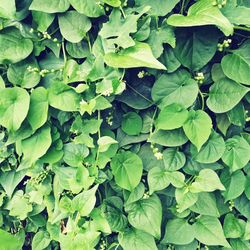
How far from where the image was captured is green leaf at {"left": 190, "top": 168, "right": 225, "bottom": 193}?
109 centimetres

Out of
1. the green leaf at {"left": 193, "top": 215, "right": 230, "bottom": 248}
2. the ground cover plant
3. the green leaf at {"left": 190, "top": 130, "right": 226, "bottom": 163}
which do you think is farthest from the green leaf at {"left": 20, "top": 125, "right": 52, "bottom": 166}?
the green leaf at {"left": 193, "top": 215, "right": 230, "bottom": 248}

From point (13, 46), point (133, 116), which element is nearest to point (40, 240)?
point (133, 116)

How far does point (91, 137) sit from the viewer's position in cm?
114

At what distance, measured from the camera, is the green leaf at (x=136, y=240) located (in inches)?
46.8

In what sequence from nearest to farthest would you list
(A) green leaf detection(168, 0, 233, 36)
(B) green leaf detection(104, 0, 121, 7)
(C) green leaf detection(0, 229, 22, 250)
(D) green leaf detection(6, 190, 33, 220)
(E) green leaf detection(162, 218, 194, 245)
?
1. (C) green leaf detection(0, 229, 22, 250)
2. (A) green leaf detection(168, 0, 233, 36)
3. (B) green leaf detection(104, 0, 121, 7)
4. (E) green leaf detection(162, 218, 194, 245)
5. (D) green leaf detection(6, 190, 33, 220)

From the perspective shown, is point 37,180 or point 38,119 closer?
point 38,119

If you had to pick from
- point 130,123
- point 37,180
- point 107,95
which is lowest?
point 37,180

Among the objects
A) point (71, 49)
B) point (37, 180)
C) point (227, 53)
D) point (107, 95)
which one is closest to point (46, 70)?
point (71, 49)

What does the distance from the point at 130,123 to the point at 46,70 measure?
308 millimetres

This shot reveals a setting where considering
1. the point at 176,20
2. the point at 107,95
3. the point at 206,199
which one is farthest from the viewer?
the point at 206,199

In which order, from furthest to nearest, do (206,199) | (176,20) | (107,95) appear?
(206,199), (107,95), (176,20)

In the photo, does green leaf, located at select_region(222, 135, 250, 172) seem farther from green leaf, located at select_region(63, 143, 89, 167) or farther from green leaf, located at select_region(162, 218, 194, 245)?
green leaf, located at select_region(63, 143, 89, 167)

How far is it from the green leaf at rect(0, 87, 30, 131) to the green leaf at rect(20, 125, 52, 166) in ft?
0.30

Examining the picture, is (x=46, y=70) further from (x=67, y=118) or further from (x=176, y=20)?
(x=176, y=20)
